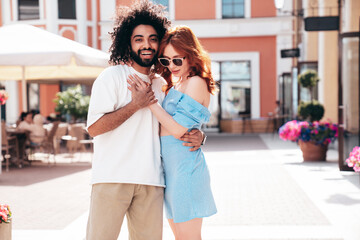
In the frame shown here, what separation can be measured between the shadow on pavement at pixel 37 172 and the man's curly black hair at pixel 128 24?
621cm

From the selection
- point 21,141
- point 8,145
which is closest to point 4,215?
point 8,145

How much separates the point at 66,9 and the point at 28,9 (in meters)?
1.70

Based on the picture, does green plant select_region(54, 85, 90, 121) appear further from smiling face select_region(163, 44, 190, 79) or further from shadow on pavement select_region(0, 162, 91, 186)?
smiling face select_region(163, 44, 190, 79)

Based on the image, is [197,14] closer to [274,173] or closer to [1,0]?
[1,0]

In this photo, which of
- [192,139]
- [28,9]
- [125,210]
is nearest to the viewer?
[125,210]

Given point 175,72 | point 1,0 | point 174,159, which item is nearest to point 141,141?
point 174,159

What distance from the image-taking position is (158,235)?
3068mm

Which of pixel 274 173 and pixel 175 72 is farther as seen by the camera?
pixel 274 173

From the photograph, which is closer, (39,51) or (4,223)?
(4,223)

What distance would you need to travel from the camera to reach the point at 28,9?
72.9 feet

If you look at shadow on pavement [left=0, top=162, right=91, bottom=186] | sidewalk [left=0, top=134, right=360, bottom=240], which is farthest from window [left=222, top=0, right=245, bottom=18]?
shadow on pavement [left=0, top=162, right=91, bottom=186]

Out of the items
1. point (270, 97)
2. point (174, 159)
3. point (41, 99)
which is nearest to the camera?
point (174, 159)

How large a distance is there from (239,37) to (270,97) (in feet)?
9.40

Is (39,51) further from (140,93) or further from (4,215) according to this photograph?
(140,93)
